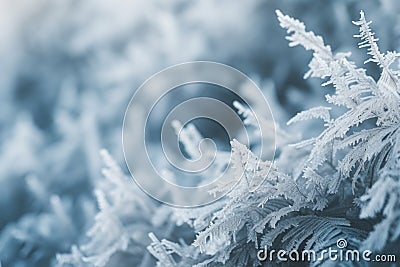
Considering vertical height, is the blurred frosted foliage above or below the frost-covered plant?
above

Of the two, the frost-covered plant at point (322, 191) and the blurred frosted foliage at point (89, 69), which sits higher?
the blurred frosted foliage at point (89, 69)

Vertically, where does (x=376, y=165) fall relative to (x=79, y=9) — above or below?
below

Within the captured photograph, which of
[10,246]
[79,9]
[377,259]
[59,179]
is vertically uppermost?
[79,9]

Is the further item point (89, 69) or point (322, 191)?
point (89, 69)

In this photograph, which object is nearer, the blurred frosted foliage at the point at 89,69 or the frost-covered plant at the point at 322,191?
the frost-covered plant at the point at 322,191

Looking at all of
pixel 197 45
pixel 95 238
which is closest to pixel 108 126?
pixel 197 45

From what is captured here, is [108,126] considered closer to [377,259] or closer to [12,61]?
[12,61]

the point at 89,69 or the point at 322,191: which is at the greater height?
the point at 89,69

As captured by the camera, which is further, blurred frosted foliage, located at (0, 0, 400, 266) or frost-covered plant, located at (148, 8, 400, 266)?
blurred frosted foliage, located at (0, 0, 400, 266)
